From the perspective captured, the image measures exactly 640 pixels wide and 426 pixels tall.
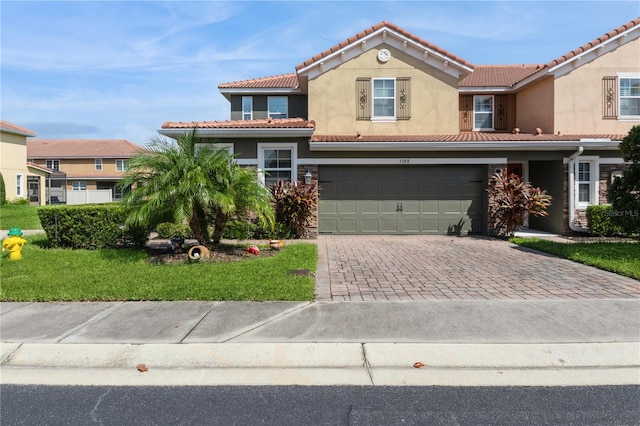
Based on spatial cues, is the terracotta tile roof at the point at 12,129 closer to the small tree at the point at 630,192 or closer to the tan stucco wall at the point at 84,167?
the tan stucco wall at the point at 84,167

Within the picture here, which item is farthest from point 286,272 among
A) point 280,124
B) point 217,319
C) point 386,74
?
point 386,74

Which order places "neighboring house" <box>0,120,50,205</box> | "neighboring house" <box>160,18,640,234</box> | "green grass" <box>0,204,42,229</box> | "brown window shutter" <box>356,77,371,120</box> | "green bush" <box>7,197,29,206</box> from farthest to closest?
1. "neighboring house" <box>0,120,50,205</box>
2. "green bush" <box>7,197,29,206</box>
3. "green grass" <box>0,204,42,229</box>
4. "brown window shutter" <box>356,77,371,120</box>
5. "neighboring house" <box>160,18,640,234</box>

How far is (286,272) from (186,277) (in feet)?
5.91

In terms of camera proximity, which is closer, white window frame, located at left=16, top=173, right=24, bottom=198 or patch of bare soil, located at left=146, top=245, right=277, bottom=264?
patch of bare soil, located at left=146, top=245, right=277, bottom=264

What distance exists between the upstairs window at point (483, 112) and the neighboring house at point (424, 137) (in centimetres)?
164

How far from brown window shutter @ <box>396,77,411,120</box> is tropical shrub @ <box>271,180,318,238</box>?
15.6 ft

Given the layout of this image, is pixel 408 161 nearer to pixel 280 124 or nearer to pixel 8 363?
pixel 280 124

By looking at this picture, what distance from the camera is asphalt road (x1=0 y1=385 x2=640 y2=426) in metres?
3.38

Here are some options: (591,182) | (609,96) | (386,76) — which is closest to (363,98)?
(386,76)

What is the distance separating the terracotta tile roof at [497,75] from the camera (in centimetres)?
1830

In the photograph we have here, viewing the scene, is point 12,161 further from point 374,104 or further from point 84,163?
point 374,104

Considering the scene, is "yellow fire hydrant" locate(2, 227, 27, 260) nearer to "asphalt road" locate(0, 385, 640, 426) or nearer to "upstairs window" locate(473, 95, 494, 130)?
"asphalt road" locate(0, 385, 640, 426)

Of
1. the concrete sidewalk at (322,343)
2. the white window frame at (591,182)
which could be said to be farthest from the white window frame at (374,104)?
the concrete sidewalk at (322,343)

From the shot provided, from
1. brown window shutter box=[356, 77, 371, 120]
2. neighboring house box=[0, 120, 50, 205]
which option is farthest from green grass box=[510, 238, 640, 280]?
neighboring house box=[0, 120, 50, 205]
